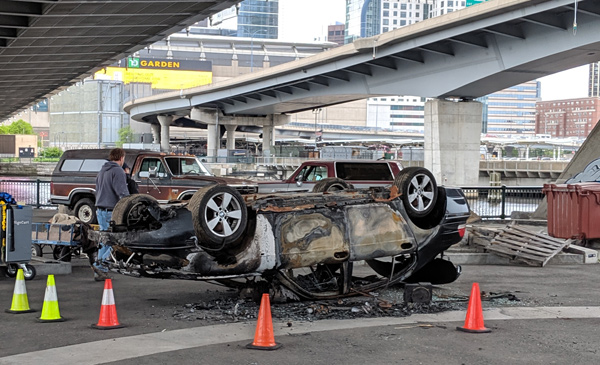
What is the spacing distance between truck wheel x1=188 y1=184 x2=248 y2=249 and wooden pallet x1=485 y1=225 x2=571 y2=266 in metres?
8.42

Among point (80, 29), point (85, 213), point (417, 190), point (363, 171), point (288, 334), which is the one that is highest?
point (80, 29)

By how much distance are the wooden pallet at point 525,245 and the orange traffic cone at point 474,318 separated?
711cm

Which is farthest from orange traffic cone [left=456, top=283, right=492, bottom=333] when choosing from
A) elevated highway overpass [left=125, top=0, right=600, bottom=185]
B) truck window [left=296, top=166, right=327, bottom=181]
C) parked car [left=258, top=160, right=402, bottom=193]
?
elevated highway overpass [left=125, top=0, right=600, bottom=185]

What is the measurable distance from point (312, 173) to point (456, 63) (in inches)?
711

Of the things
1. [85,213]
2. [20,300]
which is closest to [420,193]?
[20,300]

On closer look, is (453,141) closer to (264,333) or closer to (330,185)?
(330,185)

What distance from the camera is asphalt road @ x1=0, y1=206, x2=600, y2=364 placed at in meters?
7.89

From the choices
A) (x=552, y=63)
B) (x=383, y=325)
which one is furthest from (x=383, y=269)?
(x=552, y=63)

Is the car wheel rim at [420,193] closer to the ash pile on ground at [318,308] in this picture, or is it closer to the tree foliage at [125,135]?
the ash pile on ground at [318,308]

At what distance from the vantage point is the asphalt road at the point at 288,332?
7.89 m

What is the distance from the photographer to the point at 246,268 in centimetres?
973

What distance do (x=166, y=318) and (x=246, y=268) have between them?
1168 millimetres

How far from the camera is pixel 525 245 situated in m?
16.5

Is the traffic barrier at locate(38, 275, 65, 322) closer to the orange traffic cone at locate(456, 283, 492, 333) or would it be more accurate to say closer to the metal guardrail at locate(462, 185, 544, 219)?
the orange traffic cone at locate(456, 283, 492, 333)
